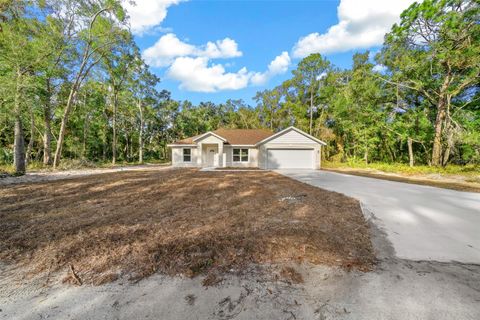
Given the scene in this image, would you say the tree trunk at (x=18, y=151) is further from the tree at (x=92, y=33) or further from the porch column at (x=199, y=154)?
the porch column at (x=199, y=154)

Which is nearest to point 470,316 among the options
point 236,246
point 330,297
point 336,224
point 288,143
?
point 330,297

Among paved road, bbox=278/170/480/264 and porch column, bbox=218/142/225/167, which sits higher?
porch column, bbox=218/142/225/167

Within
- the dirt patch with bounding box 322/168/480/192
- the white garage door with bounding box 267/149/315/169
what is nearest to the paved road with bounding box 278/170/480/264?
the dirt patch with bounding box 322/168/480/192

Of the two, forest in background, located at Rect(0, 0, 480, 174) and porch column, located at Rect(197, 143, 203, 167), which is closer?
forest in background, located at Rect(0, 0, 480, 174)

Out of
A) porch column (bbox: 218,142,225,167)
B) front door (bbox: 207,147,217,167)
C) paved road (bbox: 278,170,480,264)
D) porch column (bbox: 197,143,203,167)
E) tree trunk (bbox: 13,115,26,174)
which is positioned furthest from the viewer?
front door (bbox: 207,147,217,167)

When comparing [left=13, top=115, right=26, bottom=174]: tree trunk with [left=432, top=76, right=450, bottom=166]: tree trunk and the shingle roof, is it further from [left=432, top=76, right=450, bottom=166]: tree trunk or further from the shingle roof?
[left=432, top=76, right=450, bottom=166]: tree trunk

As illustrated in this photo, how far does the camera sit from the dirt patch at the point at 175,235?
248 centimetres

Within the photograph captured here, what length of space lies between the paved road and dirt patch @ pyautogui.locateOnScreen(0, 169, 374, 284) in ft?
1.72

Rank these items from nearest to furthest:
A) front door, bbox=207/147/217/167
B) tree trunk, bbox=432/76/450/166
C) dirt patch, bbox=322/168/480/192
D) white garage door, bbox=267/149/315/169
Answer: dirt patch, bbox=322/168/480/192 → tree trunk, bbox=432/76/450/166 → white garage door, bbox=267/149/315/169 → front door, bbox=207/147/217/167

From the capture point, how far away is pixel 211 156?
19.0m

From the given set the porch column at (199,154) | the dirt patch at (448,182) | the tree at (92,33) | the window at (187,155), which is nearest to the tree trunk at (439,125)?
the dirt patch at (448,182)

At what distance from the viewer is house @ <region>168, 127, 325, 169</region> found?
16641 mm

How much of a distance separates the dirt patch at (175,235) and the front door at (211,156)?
1332 centimetres

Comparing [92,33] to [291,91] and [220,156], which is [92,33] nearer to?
[220,156]
